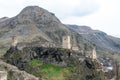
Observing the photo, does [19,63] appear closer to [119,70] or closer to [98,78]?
[98,78]

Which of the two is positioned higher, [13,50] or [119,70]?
[13,50]

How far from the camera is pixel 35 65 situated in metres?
138

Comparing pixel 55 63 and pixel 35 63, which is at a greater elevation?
pixel 35 63

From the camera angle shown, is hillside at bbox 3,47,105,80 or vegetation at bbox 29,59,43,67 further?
vegetation at bbox 29,59,43,67

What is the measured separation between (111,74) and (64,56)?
39707mm

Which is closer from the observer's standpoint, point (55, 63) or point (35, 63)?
point (35, 63)

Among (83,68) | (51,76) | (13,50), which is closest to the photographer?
(51,76)

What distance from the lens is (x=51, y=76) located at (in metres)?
131

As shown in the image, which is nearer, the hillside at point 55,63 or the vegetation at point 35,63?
the hillside at point 55,63

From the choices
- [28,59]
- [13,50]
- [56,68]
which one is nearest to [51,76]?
[56,68]

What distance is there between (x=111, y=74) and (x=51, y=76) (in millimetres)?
51966

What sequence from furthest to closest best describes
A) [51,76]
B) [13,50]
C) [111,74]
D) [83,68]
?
[111,74], [13,50], [83,68], [51,76]

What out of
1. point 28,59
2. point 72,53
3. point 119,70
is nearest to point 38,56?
point 28,59

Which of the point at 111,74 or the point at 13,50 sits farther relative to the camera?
the point at 111,74
